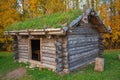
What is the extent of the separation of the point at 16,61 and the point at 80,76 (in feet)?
22.5

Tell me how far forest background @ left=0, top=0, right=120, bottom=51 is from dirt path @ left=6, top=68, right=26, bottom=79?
10502mm

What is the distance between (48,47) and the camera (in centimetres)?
1159

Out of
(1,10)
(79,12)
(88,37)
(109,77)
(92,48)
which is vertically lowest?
(109,77)

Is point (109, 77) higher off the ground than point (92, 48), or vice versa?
point (92, 48)

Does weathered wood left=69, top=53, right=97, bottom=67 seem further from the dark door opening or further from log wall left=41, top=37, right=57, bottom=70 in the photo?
Answer: the dark door opening

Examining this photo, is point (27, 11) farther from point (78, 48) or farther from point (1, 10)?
point (78, 48)

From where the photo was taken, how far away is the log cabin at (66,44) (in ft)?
34.8

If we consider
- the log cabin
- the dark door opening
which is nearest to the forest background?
the dark door opening

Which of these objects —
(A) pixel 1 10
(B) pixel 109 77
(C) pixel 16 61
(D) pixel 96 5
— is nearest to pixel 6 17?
(A) pixel 1 10

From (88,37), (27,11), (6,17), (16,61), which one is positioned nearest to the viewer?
(88,37)

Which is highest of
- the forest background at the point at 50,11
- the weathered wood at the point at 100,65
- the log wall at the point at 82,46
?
the forest background at the point at 50,11

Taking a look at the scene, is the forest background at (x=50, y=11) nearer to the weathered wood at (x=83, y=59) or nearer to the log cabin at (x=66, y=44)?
the log cabin at (x=66, y=44)

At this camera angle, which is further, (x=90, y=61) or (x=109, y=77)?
(x=90, y=61)

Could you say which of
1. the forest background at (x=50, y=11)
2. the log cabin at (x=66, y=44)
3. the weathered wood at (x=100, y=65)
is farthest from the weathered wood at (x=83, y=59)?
the forest background at (x=50, y=11)
